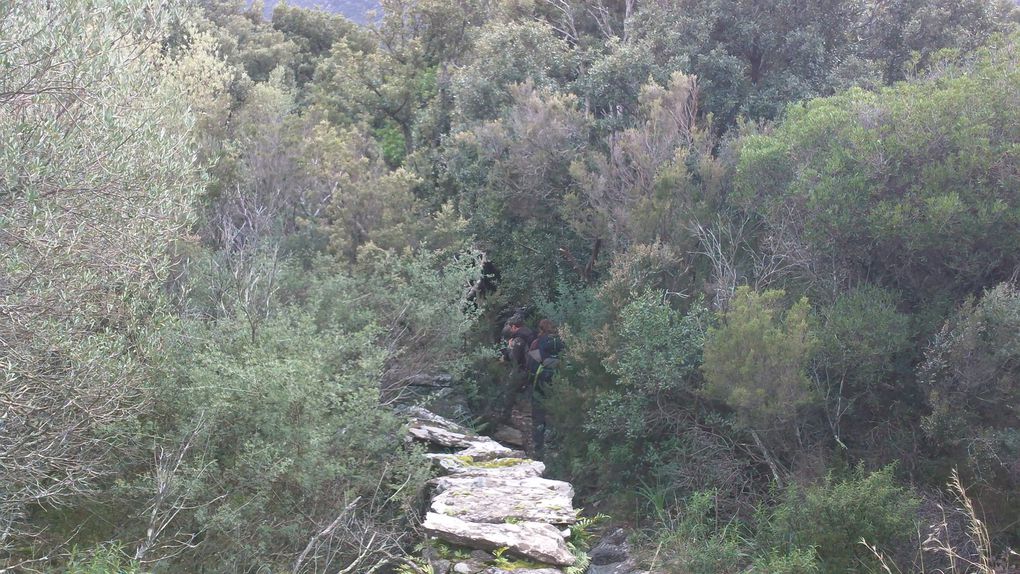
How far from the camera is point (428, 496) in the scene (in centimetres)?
882

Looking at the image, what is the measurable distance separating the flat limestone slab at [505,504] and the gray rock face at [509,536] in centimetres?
16

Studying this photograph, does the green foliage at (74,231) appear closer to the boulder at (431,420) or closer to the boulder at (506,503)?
the boulder at (506,503)

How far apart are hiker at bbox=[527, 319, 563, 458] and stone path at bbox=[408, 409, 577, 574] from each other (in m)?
2.23

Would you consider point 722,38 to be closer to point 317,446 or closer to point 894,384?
point 894,384

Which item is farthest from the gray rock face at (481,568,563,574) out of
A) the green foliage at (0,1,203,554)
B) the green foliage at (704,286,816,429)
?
the green foliage at (0,1,203,554)

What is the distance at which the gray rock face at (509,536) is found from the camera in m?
7.10

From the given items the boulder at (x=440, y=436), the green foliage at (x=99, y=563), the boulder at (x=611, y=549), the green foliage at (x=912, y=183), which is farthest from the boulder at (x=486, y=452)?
the green foliage at (x=912, y=183)

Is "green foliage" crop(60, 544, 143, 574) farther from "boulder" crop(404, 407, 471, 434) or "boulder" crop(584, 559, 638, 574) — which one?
"boulder" crop(584, 559, 638, 574)

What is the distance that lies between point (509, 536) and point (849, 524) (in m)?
3.16

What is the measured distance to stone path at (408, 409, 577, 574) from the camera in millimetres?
7121

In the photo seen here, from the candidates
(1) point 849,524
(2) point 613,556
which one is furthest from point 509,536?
(1) point 849,524

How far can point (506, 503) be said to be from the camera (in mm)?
8008

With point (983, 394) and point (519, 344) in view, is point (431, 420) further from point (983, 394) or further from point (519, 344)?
point (983, 394)

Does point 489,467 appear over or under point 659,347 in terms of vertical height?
under
